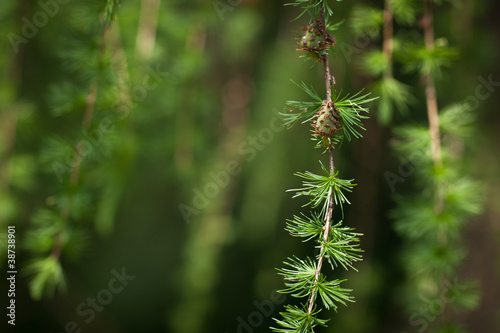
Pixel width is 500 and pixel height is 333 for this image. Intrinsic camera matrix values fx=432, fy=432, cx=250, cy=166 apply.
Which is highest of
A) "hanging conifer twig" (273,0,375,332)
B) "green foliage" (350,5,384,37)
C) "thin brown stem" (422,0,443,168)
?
"green foliage" (350,5,384,37)

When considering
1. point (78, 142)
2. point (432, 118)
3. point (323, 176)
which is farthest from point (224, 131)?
point (323, 176)

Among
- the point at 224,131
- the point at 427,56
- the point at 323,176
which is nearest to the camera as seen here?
the point at 323,176

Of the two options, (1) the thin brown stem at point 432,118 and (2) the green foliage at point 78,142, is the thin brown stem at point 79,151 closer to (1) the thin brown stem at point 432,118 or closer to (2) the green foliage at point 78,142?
(2) the green foliage at point 78,142

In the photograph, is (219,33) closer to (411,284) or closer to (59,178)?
(59,178)

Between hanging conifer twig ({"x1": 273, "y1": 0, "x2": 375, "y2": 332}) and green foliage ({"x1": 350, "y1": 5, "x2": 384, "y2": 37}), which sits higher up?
green foliage ({"x1": 350, "y1": 5, "x2": 384, "y2": 37})

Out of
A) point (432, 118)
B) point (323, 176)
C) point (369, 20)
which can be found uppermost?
point (369, 20)

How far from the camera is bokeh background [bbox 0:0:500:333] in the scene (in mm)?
931

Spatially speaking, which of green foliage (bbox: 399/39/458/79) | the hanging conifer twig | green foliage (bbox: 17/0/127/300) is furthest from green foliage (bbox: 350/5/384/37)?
green foliage (bbox: 17/0/127/300)

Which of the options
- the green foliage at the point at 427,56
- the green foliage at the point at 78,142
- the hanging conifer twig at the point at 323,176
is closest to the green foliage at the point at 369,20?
the green foliage at the point at 427,56

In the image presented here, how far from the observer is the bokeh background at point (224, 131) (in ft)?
3.05

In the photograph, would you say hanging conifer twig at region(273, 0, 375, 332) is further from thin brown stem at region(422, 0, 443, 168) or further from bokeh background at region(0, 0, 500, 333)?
bokeh background at region(0, 0, 500, 333)

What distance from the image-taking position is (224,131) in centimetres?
121

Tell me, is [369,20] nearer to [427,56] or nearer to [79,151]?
[427,56]

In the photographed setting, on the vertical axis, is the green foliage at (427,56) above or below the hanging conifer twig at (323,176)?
above
